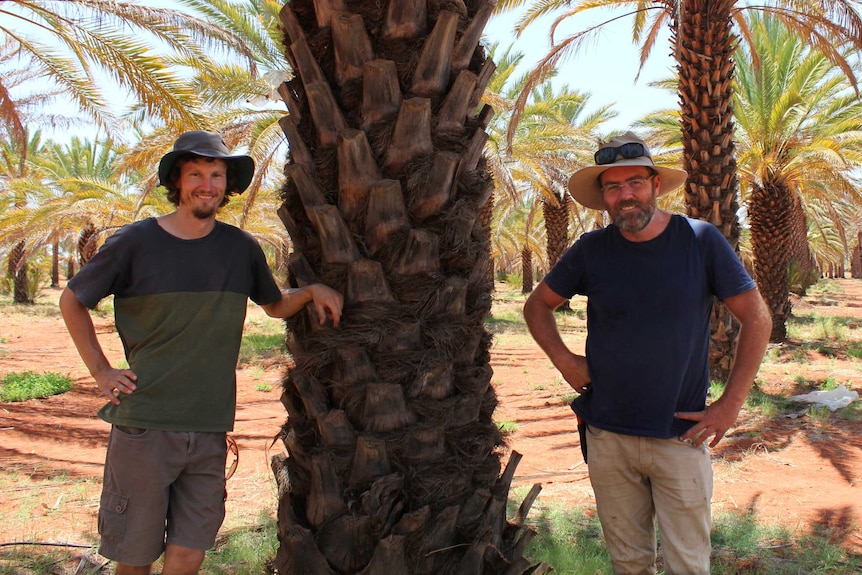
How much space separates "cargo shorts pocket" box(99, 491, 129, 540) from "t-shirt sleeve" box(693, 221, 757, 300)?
2644mm

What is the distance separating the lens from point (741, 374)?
289 cm

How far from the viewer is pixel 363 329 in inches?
104

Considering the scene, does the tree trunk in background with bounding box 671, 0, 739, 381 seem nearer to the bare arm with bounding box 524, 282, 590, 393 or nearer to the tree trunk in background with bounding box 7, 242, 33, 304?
the bare arm with bounding box 524, 282, 590, 393

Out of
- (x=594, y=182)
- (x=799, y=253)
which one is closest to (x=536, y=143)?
(x=799, y=253)

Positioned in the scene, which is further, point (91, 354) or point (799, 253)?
point (799, 253)

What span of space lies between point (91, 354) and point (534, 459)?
506cm

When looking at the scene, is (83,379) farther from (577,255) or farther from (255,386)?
(577,255)

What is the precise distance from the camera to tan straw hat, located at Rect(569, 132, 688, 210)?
119 inches

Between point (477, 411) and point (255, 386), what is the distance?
953 cm

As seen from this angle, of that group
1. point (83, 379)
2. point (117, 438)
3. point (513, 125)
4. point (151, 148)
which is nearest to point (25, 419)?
point (83, 379)

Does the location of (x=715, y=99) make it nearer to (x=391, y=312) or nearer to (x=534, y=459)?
(x=534, y=459)

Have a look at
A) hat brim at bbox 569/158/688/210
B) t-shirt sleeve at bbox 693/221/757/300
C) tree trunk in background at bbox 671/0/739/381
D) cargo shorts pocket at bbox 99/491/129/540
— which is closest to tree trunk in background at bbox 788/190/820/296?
tree trunk in background at bbox 671/0/739/381

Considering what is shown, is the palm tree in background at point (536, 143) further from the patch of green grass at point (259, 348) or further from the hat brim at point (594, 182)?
the hat brim at point (594, 182)

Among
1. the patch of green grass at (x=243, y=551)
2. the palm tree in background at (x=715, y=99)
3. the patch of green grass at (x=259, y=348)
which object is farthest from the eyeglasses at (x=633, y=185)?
the patch of green grass at (x=259, y=348)
